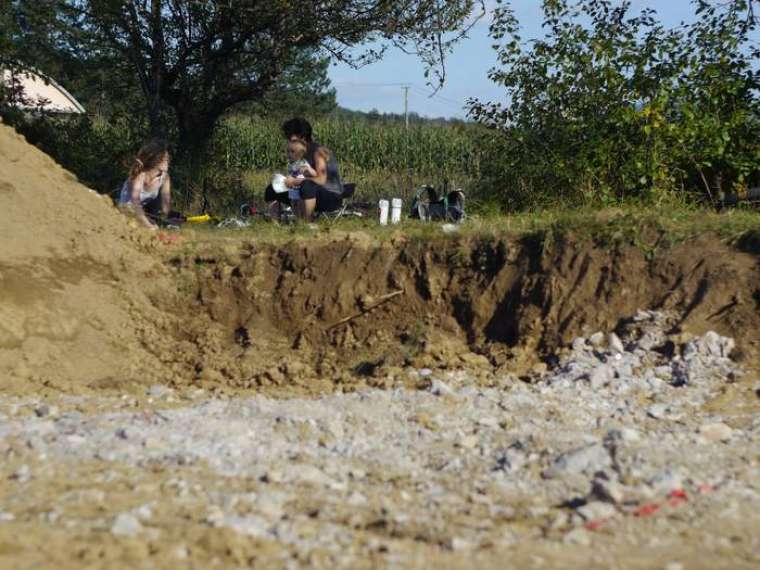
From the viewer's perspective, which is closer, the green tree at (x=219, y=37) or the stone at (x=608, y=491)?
the stone at (x=608, y=491)

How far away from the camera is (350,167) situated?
81.9ft

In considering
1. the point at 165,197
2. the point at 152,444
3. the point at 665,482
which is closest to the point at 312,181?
the point at 165,197

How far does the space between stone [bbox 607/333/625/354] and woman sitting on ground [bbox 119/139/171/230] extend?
557cm

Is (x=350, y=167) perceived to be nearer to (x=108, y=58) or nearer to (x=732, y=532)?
(x=108, y=58)

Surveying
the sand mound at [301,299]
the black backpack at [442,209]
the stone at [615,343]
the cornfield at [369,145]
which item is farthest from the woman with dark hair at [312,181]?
the cornfield at [369,145]

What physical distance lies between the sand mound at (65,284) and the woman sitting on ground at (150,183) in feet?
3.25

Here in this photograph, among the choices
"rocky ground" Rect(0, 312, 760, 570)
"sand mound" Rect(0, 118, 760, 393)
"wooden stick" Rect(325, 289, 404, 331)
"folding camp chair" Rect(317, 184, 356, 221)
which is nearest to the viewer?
"rocky ground" Rect(0, 312, 760, 570)

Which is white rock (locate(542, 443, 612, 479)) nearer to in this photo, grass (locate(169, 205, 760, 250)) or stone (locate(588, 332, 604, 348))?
stone (locate(588, 332, 604, 348))

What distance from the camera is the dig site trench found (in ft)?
22.8

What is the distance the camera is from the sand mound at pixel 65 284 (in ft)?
23.1

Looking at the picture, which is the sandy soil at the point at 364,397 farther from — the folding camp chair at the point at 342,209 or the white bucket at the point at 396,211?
the folding camp chair at the point at 342,209

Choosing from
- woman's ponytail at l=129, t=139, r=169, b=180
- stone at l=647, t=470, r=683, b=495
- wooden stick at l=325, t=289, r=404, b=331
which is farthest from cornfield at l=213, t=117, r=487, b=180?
stone at l=647, t=470, r=683, b=495

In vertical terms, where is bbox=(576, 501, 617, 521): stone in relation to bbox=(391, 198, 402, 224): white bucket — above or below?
below

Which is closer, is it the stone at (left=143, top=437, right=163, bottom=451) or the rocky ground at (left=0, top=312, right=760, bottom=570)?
the rocky ground at (left=0, top=312, right=760, bottom=570)
